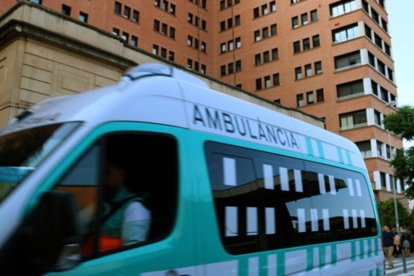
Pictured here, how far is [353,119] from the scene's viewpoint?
46.7 meters

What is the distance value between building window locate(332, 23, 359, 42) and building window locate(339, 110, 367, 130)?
26.9ft

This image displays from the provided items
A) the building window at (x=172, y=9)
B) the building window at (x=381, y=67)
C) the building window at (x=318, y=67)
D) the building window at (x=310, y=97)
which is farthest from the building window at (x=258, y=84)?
the building window at (x=381, y=67)

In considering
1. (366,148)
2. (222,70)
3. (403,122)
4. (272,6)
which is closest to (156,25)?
(222,70)

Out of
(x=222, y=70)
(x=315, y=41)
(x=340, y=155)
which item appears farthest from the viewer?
(x=222, y=70)

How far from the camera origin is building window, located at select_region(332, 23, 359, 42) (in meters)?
47.7

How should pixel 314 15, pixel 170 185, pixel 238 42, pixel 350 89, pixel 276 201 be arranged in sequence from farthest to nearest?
pixel 238 42
pixel 314 15
pixel 350 89
pixel 276 201
pixel 170 185

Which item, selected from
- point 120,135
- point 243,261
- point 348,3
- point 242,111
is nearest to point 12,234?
point 120,135

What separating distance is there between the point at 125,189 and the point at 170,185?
0.45m

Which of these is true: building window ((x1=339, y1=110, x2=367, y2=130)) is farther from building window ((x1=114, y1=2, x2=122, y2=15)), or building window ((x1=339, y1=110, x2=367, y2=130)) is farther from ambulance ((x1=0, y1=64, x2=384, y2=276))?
ambulance ((x1=0, y1=64, x2=384, y2=276))

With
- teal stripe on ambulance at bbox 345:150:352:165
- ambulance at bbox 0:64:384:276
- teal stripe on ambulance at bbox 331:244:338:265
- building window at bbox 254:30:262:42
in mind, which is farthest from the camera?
building window at bbox 254:30:262:42

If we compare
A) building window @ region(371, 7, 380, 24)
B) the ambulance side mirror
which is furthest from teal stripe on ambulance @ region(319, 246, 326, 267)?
building window @ region(371, 7, 380, 24)

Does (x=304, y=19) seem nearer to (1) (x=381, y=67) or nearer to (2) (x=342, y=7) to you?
(2) (x=342, y=7)

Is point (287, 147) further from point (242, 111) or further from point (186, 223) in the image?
point (186, 223)

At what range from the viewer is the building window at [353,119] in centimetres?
4594
